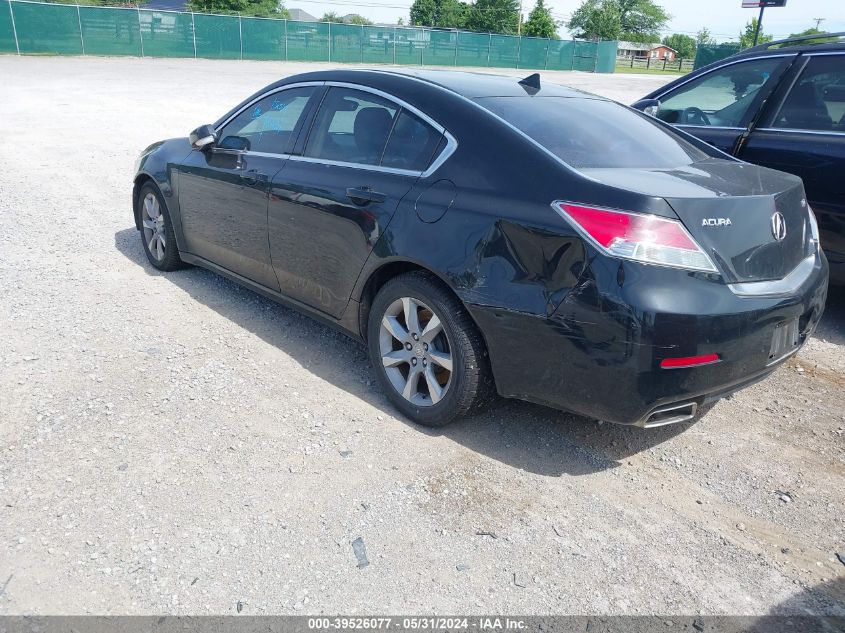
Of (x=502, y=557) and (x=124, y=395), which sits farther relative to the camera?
(x=124, y=395)

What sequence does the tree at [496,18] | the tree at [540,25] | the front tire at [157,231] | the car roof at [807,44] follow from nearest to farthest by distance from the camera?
the car roof at [807,44]
the front tire at [157,231]
the tree at [540,25]
the tree at [496,18]

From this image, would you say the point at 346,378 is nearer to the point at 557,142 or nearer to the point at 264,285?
the point at 264,285

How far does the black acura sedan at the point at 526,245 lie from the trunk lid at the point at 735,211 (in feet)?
0.04

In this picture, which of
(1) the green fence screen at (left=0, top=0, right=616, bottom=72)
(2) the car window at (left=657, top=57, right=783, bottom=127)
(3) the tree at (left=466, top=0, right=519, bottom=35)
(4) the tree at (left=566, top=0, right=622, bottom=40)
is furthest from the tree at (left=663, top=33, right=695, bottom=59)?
(2) the car window at (left=657, top=57, right=783, bottom=127)

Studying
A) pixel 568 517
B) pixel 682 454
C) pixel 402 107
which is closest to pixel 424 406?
pixel 568 517

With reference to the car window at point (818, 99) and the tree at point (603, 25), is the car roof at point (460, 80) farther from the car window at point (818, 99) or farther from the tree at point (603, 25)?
the tree at point (603, 25)

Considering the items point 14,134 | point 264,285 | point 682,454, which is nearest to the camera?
point 682,454

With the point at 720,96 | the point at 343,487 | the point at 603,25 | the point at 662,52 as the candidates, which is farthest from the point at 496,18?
the point at 343,487

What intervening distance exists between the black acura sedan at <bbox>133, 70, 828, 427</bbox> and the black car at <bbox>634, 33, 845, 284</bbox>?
1179 mm

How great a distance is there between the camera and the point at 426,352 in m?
3.41

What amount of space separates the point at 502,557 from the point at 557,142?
1855 mm

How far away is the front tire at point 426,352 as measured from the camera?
3221 mm

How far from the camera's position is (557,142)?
327 centimetres

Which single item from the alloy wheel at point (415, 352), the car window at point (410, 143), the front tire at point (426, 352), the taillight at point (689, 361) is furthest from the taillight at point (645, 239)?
the car window at point (410, 143)
